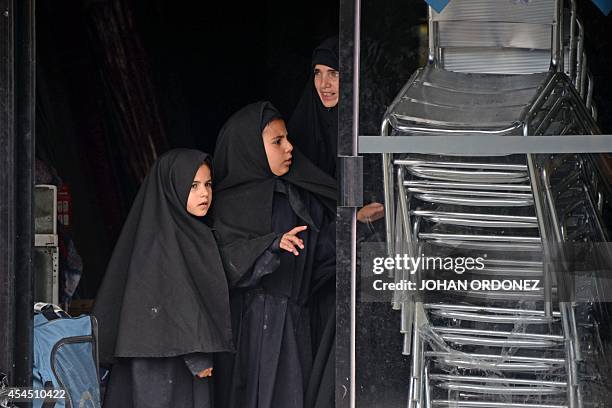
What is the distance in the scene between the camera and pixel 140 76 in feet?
17.5

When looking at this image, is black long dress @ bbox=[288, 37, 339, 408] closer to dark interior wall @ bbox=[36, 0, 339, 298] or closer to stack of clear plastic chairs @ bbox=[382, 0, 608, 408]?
stack of clear plastic chairs @ bbox=[382, 0, 608, 408]

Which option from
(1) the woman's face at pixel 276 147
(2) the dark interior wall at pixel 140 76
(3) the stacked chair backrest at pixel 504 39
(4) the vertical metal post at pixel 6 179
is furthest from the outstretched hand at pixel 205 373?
(2) the dark interior wall at pixel 140 76

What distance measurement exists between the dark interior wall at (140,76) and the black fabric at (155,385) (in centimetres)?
140

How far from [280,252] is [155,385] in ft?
2.04

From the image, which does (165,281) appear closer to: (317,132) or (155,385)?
(155,385)

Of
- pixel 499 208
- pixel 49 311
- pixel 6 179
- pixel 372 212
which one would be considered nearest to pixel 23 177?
pixel 6 179

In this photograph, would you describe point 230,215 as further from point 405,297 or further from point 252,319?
point 405,297

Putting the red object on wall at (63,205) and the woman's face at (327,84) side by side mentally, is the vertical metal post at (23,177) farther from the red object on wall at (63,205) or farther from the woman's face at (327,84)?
the red object on wall at (63,205)

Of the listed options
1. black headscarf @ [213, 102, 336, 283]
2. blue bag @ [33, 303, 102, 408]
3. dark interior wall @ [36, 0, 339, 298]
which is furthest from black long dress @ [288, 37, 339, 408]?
dark interior wall @ [36, 0, 339, 298]

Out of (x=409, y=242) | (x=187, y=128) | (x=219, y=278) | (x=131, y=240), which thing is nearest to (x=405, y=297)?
(x=409, y=242)

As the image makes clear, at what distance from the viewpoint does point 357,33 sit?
3367 millimetres

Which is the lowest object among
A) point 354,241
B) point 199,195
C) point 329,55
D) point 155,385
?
point 155,385

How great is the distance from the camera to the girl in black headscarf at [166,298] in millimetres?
3869

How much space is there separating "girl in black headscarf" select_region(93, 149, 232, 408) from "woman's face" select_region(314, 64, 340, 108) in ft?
1.66
